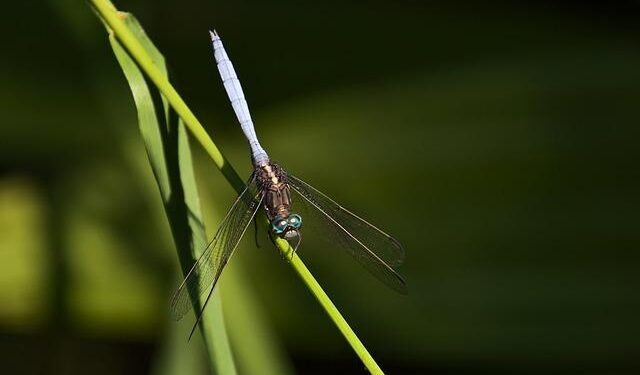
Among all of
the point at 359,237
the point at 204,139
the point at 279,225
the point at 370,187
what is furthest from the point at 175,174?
the point at 370,187

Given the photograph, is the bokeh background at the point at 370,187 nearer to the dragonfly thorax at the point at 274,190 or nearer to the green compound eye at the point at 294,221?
the dragonfly thorax at the point at 274,190

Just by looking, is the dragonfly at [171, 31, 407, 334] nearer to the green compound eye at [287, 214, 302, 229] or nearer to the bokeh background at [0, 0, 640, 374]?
the green compound eye at [287, 214, 302, 229]

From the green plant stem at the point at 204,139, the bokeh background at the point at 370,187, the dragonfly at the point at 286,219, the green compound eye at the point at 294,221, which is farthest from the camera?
the bokeh background at the point at 370,187

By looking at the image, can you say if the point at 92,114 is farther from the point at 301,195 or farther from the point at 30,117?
the point at 301,195

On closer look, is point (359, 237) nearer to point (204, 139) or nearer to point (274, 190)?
A: point (274, 190)

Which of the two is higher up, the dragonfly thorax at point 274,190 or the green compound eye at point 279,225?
the dragonfly thorax at point 274,190

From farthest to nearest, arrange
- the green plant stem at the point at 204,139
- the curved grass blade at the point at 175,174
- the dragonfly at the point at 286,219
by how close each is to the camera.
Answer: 1. the dragonfly at the point at 286,219
2. the curved grass blade at the point at 175,174
3. the green plant stem at the point at 204,139

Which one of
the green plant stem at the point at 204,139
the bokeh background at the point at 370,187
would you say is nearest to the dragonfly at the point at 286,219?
the green plant stem at the point at 204,139
